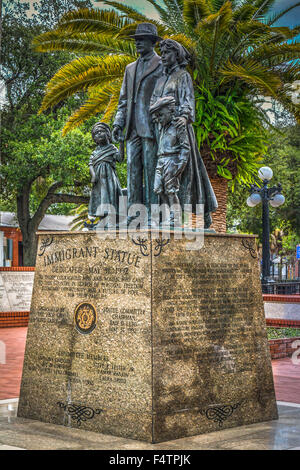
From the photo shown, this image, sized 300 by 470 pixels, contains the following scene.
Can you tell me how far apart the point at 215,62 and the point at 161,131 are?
7.49 meters

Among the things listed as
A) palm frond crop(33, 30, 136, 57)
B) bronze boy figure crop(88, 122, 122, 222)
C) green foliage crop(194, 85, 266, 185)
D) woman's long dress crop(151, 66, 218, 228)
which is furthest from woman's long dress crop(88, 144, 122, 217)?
palm frond crop(33, 30, 136, 57)

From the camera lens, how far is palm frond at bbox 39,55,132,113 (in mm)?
14508

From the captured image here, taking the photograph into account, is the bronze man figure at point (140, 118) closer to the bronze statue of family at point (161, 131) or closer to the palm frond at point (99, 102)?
the bronze statue of family at point (161, 131)

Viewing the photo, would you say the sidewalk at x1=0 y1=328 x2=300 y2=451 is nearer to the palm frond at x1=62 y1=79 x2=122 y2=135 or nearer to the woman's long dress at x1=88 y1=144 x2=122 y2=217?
the woman's long dress at x1=88 y1=144 x2=122 y2=217

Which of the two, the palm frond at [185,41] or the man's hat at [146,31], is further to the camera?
the palm frond at [185,41]

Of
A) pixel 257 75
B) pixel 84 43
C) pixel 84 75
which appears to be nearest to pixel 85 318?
pixel 257 75

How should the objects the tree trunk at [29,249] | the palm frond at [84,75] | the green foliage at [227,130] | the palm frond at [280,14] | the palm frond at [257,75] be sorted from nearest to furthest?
the palm frond at [257,75], the green foliage at [227,130], the palm frond at [280,14], the palm frond at [84,75], the tree trunk at [29,249]

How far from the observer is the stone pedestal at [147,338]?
601 centimetres

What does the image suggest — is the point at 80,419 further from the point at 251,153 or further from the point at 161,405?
the point at 251,153

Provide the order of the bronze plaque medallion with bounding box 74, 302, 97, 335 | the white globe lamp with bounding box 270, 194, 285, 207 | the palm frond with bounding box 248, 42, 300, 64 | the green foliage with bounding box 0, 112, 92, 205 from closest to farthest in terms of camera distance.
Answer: the bronze plaque medallion with bounding box 74, 302, 97, 335
the palm frond with bounding box 248, 42, 300, 64
the white globe lamp with bounding box 270, 194, 285, 207
the green foliage with bounding box 0, 112, 92, 205

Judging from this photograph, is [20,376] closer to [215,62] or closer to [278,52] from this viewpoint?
[215,62]

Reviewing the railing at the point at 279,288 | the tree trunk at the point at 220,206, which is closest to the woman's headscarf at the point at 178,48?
the tree trunk at the point at 220,206

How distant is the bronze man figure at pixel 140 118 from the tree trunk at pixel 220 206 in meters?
6.12

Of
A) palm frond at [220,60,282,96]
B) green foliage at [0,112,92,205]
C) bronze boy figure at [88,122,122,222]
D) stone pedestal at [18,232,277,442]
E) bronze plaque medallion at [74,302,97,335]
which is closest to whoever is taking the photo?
stone pedestal at [18,232,277,442]
